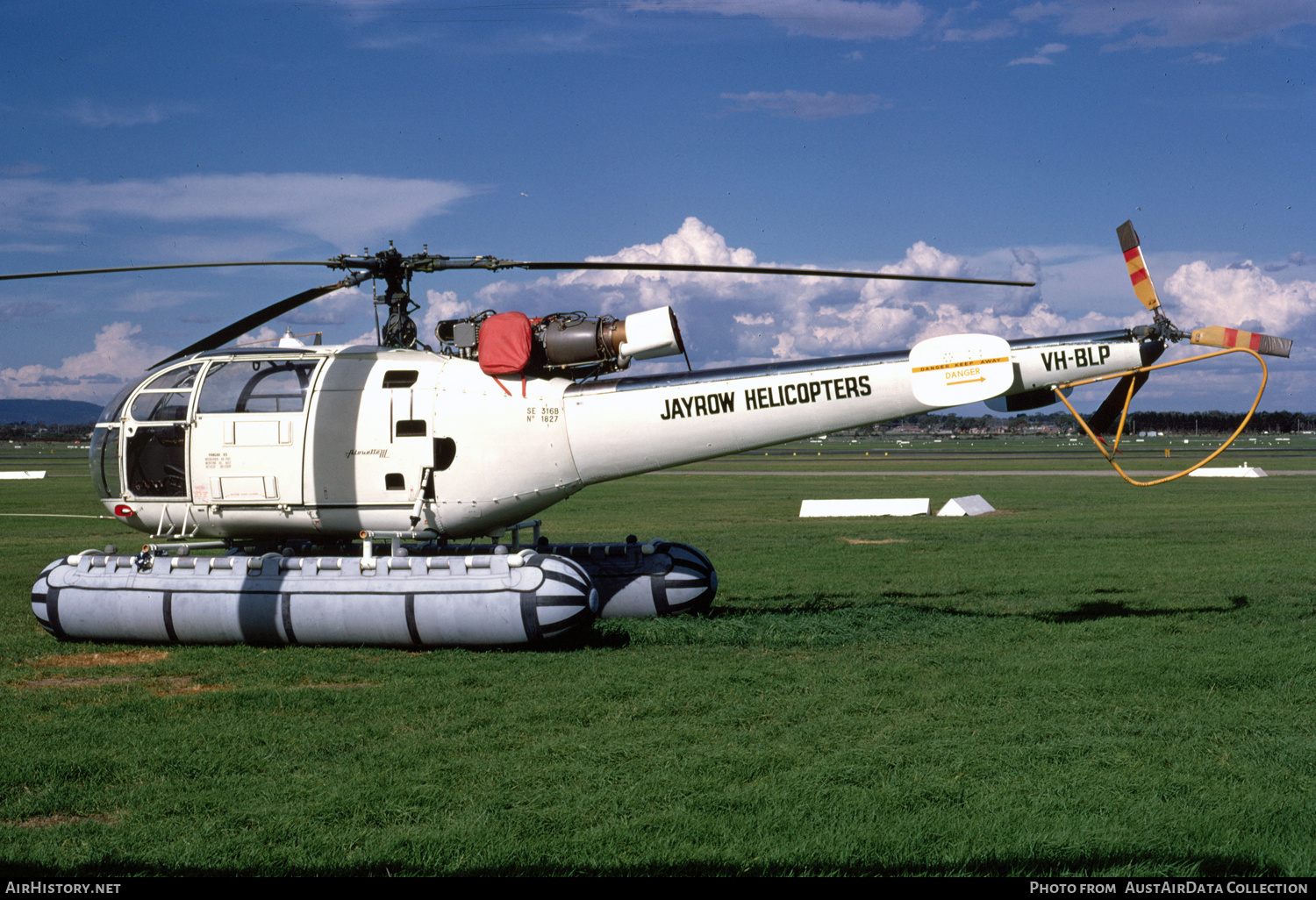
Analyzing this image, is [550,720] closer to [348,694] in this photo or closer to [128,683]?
[348,694]

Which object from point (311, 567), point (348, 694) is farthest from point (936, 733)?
point (311, 567)

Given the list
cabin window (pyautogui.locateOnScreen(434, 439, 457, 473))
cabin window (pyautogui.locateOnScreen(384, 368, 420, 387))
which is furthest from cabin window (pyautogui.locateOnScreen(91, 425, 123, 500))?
cabin window (pyautogui.locateOnScreen(434, 439, 457, 473))

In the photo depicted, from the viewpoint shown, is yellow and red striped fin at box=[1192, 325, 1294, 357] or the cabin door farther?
the cabin door

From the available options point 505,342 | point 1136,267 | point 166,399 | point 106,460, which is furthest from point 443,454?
point 1136,267

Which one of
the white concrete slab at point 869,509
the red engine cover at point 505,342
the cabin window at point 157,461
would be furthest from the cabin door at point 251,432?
the white concrete slab at point 869,509

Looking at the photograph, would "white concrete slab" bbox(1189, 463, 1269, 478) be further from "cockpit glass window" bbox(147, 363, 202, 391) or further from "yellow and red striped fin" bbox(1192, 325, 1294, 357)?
"cockpit glass window" bbox(147, 363, 202, 391)

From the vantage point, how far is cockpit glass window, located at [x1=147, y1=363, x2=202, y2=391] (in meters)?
13.1

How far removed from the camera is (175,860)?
5781mm

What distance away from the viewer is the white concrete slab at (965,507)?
102 ft

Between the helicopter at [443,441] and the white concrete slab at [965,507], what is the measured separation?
Answer: 63.1ft

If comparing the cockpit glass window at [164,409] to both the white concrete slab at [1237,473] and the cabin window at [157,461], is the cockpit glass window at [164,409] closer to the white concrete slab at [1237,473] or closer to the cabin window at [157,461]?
the cabin window at [157,461]

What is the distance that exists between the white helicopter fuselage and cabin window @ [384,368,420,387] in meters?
0.02

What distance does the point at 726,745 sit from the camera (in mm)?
7887

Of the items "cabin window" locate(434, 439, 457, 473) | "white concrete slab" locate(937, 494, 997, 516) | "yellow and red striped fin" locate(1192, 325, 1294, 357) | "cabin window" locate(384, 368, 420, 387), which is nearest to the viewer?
"yellow and red striped fin" locate(1192, 325, 1294, 357)
